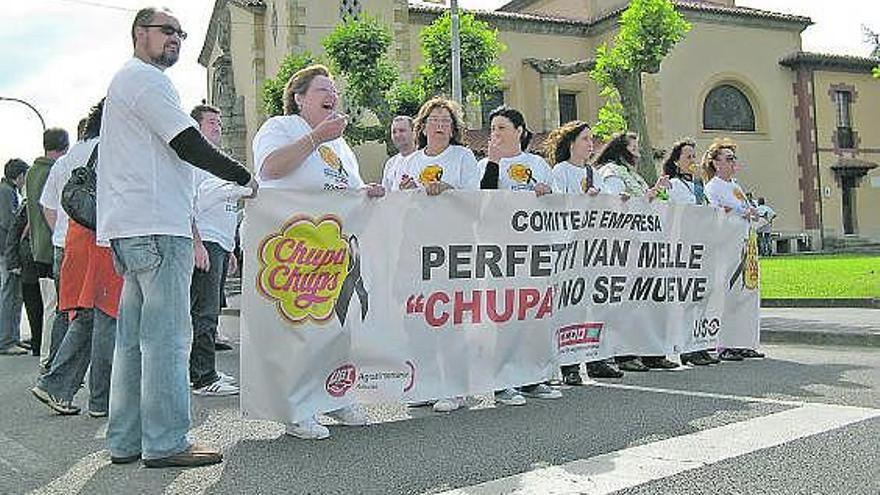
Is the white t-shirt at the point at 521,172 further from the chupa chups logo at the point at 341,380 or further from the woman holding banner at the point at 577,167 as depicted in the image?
the chupa chups logo at the point at 341,380

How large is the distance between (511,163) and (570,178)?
730mm

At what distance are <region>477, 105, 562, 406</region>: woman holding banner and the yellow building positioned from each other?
30599mm

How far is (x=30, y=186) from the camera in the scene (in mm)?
8805

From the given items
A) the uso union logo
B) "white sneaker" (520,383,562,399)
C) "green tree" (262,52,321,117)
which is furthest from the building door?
the uso union logo

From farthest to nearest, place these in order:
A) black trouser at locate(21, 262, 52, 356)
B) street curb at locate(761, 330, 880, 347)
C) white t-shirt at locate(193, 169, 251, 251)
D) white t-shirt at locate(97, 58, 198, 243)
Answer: black trouser at locate(21, 262, 52, 356) → street curb at locate(761, 330, 880, 347) → white t-shirt at locate(193, 169, 251, 251) → white t-shirt at locate(97, 58, 198, 243)

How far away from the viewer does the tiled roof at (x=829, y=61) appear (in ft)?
141

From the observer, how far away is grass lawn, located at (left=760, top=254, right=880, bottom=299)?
15828 millimetres

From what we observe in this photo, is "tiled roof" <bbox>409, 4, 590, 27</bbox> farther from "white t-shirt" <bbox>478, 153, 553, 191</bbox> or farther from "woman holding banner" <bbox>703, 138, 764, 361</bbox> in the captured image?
"white t-shirt" <bbox>478, 153, 553, 191</bbox>

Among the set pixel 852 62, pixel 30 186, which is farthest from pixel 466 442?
pixel 852 62

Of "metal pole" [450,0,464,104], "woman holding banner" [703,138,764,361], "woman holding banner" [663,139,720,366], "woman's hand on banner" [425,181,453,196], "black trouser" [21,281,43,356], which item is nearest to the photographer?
"woman's hand on banner" [425,181,453,196]

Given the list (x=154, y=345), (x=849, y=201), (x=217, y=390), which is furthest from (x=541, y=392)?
(x=849, y=201)

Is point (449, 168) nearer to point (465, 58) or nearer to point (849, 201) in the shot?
point (465, 58)

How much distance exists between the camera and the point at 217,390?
684cm

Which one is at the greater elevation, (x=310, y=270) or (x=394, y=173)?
(x=394, y=173)
